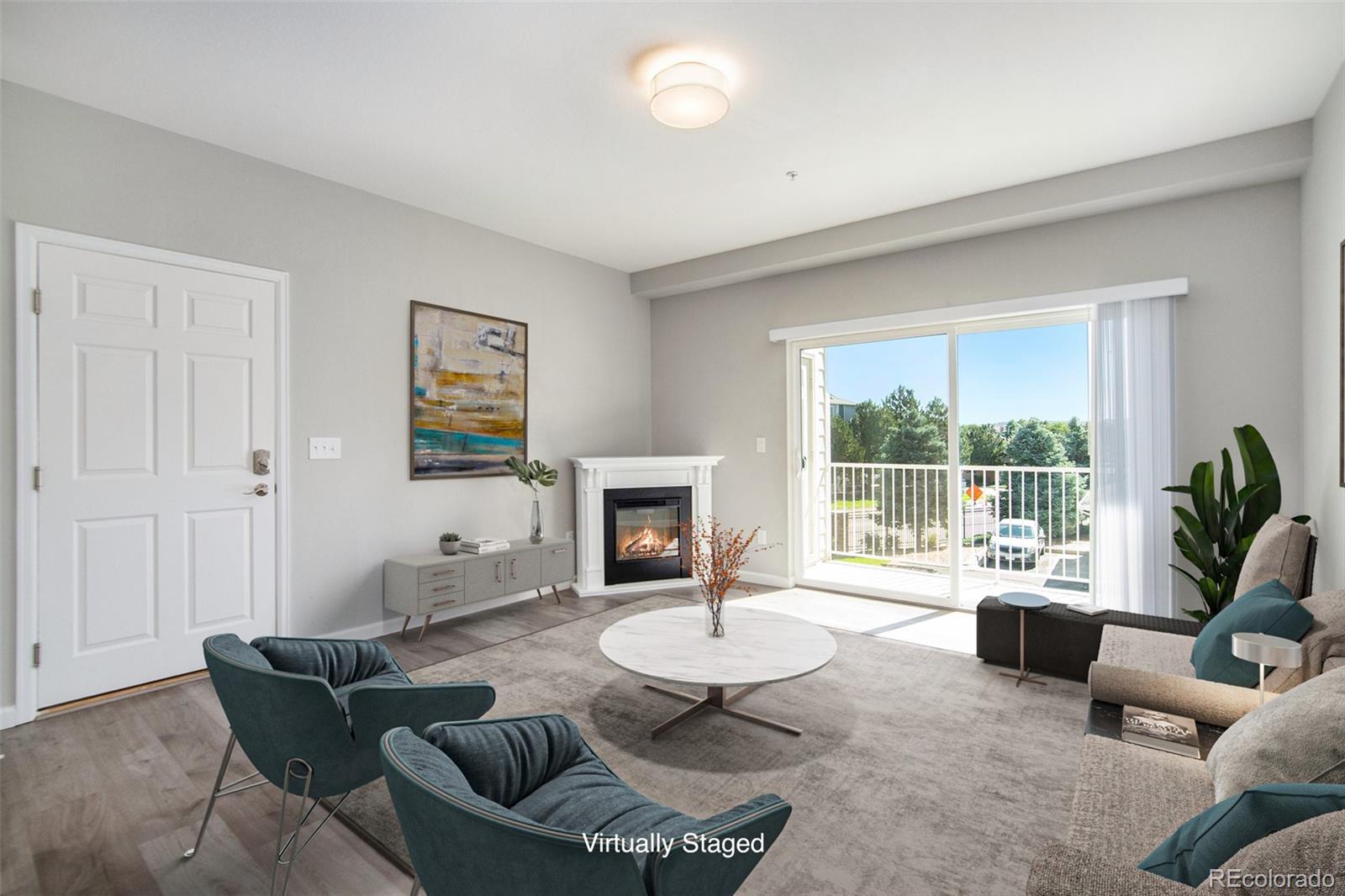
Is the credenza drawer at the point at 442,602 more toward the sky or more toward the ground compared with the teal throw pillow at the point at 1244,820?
more toward the ground

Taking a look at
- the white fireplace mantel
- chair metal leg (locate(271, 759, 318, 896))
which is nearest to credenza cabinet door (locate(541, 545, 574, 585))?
the white fireplace mantel

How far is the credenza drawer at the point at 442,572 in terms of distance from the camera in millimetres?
3854

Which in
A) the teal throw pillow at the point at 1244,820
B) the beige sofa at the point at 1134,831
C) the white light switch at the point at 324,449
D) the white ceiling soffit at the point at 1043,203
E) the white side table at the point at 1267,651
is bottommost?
the beige sofa at the point at 1134,831

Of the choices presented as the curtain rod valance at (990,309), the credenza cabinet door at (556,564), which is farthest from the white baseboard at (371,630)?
the curtain rod valance at (990,309)

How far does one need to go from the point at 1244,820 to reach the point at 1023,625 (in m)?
2.47

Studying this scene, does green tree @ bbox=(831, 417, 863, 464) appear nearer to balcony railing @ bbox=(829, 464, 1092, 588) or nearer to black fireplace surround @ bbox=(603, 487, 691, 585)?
balcony railing @ bbox=(829, 464, 1092, 588)

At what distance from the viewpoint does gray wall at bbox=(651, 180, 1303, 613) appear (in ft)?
11.2

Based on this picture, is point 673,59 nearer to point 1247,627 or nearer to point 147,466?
point 1247,627

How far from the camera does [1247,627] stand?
1.94 meters

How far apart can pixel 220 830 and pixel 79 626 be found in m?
1.65

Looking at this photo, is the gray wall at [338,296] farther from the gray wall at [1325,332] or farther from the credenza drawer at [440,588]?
the gray wall at [1325,332]

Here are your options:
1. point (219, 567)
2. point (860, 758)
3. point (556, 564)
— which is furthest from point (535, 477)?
point (860, 758)

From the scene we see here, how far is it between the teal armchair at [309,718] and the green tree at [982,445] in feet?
12.9

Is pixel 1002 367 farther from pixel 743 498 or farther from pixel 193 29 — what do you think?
pixel 193 29
